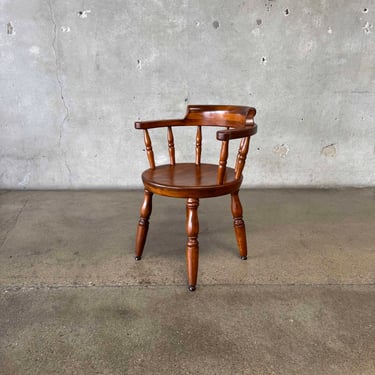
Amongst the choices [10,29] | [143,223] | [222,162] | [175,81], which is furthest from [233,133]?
[10,29]

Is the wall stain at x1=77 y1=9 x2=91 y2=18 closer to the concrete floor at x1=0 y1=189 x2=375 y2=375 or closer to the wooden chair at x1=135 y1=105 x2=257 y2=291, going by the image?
the wooden chair at x1=135 y1=105 x2=257 y2=291

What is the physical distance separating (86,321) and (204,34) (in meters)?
2.18

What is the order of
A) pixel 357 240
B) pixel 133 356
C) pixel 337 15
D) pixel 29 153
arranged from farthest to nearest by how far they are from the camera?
pixel 29 153, pixel 337 15, pixel 357 240, pixel 133 356

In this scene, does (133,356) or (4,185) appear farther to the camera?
(4,185)

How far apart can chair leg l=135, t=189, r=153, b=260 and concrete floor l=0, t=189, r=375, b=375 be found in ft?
0.24

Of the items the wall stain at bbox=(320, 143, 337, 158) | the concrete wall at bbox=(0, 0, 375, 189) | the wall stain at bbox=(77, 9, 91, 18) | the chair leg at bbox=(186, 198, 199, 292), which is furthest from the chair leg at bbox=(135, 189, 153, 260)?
the wall stain at bbox=(320, 143, 337, 158)

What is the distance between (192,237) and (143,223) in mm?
350

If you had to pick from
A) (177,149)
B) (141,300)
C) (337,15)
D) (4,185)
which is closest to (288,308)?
(141,300)

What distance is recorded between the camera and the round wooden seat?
1622 mm

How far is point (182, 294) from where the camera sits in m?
1.66

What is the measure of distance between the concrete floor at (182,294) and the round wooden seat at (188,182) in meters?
0.43

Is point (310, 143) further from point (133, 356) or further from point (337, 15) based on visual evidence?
point (133, 356)

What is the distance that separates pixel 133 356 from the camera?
4.28 feet

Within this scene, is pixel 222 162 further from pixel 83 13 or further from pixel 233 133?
pixel 83 13
